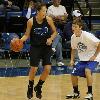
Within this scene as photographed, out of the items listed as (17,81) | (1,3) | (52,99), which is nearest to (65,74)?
(17,81)

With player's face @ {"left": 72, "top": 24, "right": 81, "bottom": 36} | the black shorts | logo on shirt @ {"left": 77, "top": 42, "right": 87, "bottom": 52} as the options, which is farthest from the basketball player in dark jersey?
logo on shirt @ {"left": 77, "top": 42, "right": 87, "bottom": 52}

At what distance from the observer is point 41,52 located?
7.87 m

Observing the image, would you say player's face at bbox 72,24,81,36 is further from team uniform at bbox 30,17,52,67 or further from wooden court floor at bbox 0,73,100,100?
wooden court floor at bbox 0,73,100,100

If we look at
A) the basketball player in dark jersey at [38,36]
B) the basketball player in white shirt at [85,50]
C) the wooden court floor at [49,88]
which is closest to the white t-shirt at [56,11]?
the wooden court floor at [49,88]

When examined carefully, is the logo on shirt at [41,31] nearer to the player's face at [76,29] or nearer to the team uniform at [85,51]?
the player's face at [76,29]

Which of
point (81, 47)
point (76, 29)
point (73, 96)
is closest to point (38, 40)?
point (76, 29)

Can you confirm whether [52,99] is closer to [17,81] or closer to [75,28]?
[75,28]

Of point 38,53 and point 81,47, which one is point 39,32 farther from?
point 81,47

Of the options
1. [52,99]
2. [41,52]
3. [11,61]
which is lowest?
[11,61]

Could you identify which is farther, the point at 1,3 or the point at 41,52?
the point at 1,3

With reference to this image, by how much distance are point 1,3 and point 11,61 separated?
264 cm

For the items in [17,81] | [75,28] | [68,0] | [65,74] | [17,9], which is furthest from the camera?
[68,0]

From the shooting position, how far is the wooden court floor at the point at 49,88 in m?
8.18

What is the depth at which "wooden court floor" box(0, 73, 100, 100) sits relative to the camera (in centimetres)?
818
